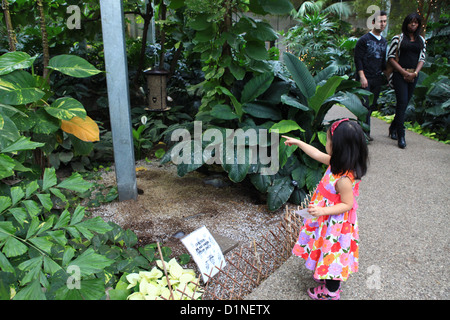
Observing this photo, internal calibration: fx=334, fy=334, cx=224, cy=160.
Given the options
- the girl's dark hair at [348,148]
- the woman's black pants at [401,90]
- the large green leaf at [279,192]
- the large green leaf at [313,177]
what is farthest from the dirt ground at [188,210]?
the woman's black pants at [401,90]

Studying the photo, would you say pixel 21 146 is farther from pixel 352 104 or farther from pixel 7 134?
pixel 352 104

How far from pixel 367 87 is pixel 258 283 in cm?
302

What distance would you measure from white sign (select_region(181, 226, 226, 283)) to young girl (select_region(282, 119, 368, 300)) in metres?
0.46

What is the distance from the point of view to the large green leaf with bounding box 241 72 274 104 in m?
2.79

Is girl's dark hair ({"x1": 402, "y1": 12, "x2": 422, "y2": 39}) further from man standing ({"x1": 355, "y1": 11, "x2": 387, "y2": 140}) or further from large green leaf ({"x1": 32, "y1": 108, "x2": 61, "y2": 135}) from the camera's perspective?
large green leaf ({"x1": 32, "y1": 108, "x2": 61, "y2": 135})

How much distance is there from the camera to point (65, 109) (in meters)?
1.69

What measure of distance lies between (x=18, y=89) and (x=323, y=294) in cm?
168

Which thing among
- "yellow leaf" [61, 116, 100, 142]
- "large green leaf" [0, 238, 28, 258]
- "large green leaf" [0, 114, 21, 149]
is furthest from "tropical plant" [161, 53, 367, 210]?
"large green leaf" [0, 238, 28, 258]

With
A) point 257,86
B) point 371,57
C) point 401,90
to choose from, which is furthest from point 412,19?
point 257,86

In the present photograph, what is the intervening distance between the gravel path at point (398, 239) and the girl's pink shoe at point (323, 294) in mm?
41

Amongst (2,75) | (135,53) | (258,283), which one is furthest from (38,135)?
(135,53)

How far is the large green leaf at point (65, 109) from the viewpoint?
1663 mm
